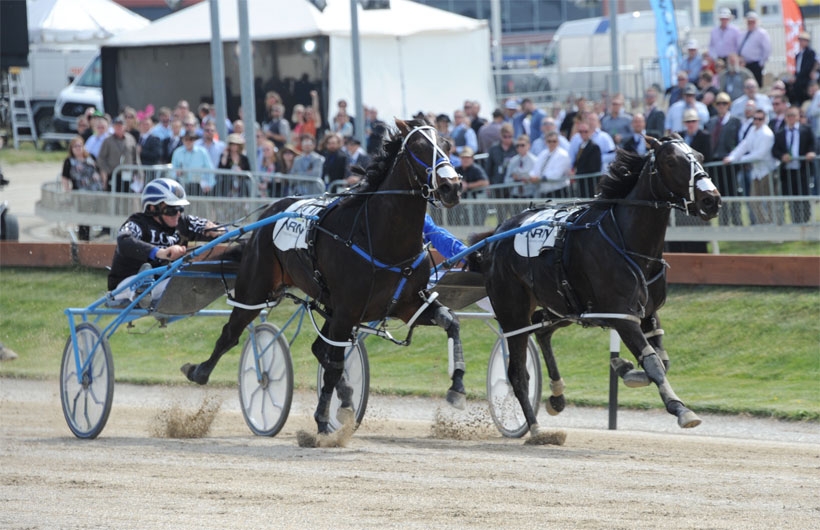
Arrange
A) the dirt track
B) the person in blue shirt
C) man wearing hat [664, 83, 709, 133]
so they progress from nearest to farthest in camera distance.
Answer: the dirt track, the person in blue shirt, man wearing hat [664, 83, 709, 133]

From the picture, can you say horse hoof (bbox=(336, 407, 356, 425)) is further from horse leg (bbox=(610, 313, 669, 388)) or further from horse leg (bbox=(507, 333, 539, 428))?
horse leg (bbox=(610, 313, 669, 388))

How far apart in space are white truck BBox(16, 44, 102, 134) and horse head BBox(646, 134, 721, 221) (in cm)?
2346

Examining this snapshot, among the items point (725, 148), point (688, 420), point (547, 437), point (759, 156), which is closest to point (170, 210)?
point (547, 437)

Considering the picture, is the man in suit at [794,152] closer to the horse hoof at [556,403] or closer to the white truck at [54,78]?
the horse hoof at [556,403]

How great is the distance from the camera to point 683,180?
8.16 meters

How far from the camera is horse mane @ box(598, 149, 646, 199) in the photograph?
864cm

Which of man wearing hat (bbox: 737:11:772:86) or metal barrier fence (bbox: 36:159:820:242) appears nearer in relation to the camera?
metal barrier fence (bbox: 36:159:820:242)

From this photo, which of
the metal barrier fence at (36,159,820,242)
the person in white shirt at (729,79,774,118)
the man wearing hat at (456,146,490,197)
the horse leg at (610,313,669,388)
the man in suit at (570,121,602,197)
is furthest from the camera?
the person in white shirt at (729,79,774,118)

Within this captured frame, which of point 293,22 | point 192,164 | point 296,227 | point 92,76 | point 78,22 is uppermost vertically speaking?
point 78,22

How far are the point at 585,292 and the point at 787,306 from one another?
4.59m

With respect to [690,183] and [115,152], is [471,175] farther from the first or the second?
[690,183]

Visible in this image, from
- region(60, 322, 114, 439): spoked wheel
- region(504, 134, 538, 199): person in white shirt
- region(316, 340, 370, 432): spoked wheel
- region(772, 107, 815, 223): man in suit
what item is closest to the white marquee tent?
region(504, 134, 538, 199): person in white shirt

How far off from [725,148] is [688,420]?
25.2ft

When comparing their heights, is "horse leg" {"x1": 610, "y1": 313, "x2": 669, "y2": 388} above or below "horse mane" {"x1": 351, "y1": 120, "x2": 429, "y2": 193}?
below
